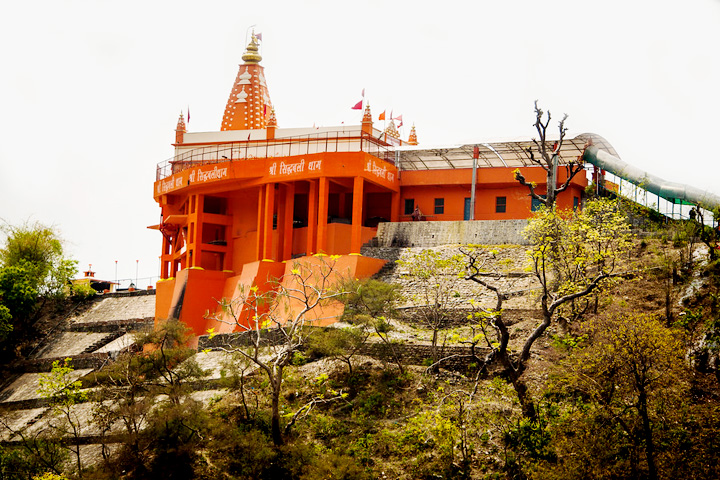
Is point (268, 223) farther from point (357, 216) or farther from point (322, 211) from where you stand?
point (357, 216)

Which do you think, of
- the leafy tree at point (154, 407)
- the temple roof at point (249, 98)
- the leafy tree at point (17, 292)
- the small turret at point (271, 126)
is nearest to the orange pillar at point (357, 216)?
the small turret at point (271, 126)

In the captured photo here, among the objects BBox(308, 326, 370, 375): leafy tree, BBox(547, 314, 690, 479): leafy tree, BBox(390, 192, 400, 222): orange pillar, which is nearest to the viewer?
BBox(547, 314, 690, 479): leafy tree

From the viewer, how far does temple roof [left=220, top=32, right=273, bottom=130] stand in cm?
4747

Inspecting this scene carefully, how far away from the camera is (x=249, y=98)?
47938 mm

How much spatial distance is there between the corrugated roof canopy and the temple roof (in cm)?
874

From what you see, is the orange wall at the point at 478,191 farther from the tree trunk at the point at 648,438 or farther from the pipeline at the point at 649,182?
the tree trunk at the point at 648,438

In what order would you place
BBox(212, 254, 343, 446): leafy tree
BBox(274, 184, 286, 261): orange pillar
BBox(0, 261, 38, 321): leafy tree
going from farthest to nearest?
BBox(0, 261, 38, 321): leafy tree → BBox(274, 184, 286, 261): orange pillar → BBox(212, 254, 343, 446): leafy tree

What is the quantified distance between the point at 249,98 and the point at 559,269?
896 inches

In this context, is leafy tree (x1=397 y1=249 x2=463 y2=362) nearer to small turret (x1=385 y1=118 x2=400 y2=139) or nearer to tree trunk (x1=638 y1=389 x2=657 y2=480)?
tree trunk (x1=638 y1=389 x2=657 y2=480)

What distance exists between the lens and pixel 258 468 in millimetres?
25938

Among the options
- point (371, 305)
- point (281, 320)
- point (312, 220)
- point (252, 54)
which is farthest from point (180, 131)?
point (371, 305)

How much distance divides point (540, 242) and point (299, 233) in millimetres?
13659

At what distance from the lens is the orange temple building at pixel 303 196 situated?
38.7 m

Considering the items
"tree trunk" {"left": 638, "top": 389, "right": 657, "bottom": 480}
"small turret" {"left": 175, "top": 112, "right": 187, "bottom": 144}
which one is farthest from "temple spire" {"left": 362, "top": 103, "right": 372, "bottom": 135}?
"tree trunk" {"left": 638, "top": 389, "right": 657, "bottom": 480}
